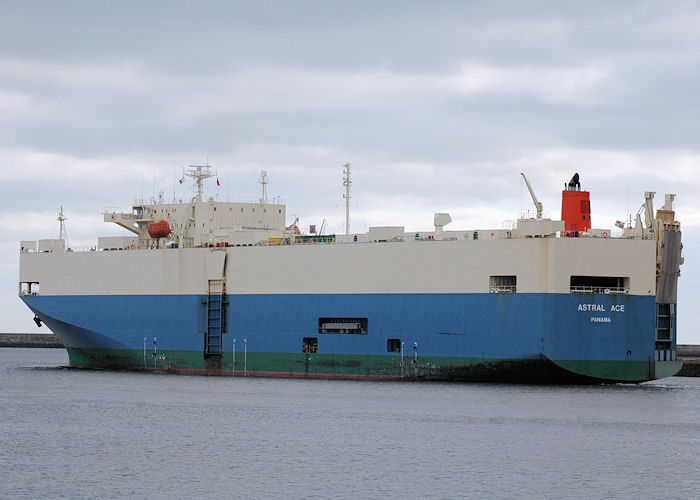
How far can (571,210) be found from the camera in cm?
4591

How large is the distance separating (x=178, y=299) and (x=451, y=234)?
1304 centimetres

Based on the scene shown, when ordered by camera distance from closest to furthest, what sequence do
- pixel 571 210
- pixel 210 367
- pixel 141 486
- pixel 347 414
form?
pixel 141 486 < pixel 347 414 < pixel 571 210 < pixel 210 367

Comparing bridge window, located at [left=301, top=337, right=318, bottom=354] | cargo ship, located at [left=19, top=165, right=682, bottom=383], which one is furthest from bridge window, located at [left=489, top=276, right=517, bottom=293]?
bridge window, located at [left=301, top=337, right=318, bottom=354]

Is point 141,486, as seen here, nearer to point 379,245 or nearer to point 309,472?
point 309,472

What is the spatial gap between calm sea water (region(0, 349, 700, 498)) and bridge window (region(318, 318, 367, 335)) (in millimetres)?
2502

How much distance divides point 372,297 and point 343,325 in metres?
1.79

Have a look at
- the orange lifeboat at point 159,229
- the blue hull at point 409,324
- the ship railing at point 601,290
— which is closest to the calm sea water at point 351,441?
the blue hull at point 409,324

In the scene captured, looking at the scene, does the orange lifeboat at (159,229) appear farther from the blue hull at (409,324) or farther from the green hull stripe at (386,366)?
the green hull stripe at (386,366)

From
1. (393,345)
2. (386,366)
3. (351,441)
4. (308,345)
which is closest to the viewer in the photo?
(351,441)

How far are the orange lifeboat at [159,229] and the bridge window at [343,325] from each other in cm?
1071

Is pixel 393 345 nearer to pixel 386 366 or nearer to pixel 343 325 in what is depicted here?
pixel 386 366

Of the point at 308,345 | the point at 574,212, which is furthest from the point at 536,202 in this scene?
the point at 308,345

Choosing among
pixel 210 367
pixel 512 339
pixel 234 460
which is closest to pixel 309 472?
pixel 234 460

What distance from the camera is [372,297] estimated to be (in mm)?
46938
